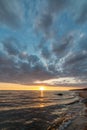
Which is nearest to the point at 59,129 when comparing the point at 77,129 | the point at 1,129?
the point at 77,129

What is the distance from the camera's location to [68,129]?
13.6 metres

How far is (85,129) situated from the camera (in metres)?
12.8

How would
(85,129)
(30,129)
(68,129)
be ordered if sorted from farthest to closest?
(30,129)
(68,129)
(85,129)

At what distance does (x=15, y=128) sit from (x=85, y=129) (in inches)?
344

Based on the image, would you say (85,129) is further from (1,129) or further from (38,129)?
(1,129)

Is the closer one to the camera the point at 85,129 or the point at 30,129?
the point at 85,129

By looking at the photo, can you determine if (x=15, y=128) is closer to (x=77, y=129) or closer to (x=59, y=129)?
(x=59, y=129)

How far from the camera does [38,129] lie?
53.6 ft

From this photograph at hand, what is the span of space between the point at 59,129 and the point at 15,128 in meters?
5.99

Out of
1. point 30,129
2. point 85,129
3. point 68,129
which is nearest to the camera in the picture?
point 85,129

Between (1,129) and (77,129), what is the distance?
29.8 ft

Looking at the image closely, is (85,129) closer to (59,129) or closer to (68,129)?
(68,129)

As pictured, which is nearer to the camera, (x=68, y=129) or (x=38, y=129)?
(x=68, y=129)

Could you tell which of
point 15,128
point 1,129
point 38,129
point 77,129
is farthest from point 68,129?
point 1,129
